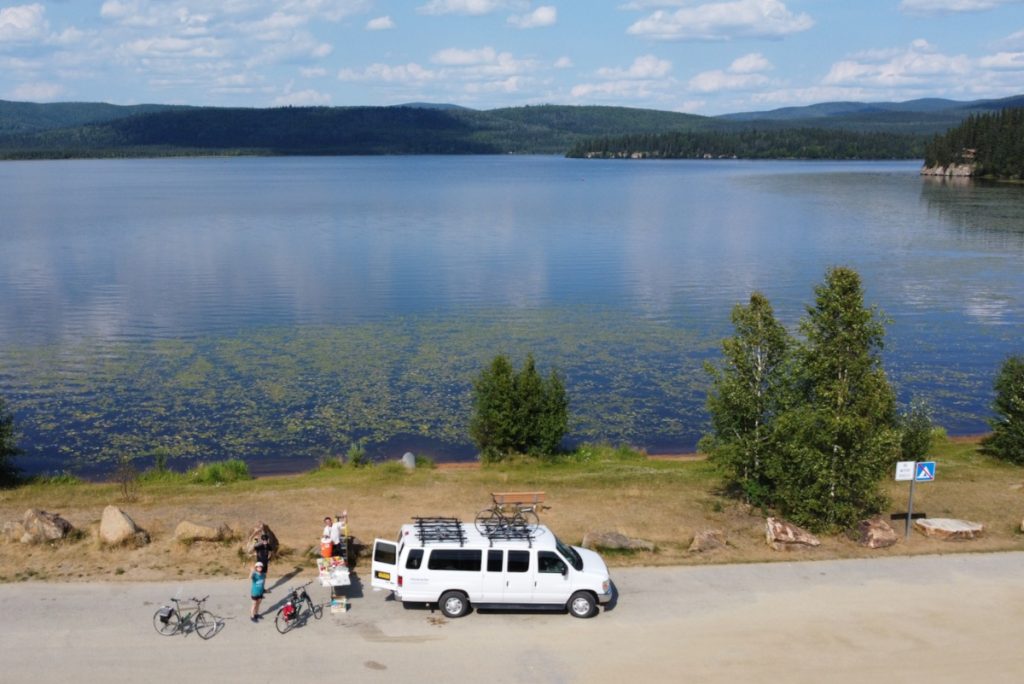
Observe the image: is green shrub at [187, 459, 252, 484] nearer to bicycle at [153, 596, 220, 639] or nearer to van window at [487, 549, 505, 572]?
bicycle at [153, 596, 220, 639]

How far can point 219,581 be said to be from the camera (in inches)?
849

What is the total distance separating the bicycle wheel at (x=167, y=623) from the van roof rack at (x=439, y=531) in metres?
4.92

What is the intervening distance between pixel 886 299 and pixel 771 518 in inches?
1708

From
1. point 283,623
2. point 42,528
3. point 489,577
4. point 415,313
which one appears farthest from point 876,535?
point 415,313

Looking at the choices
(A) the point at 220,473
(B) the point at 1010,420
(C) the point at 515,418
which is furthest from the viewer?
(C) the point at 515,418

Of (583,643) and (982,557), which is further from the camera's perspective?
(982,557)

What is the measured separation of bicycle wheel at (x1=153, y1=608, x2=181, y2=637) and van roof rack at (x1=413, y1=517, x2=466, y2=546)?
4.92 meters

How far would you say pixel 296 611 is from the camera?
1958 cm

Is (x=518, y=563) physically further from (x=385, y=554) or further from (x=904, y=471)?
(x=904, y=471)

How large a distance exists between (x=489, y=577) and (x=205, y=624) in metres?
5.58

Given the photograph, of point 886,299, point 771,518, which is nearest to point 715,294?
point 886,299

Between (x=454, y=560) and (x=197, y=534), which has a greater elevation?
(x=454, y=560)

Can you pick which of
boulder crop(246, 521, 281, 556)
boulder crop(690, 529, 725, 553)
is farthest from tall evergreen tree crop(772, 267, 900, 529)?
boulder crop(246, 521, 281, 556)

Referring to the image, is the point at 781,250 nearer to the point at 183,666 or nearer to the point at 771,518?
the point at 771,518
